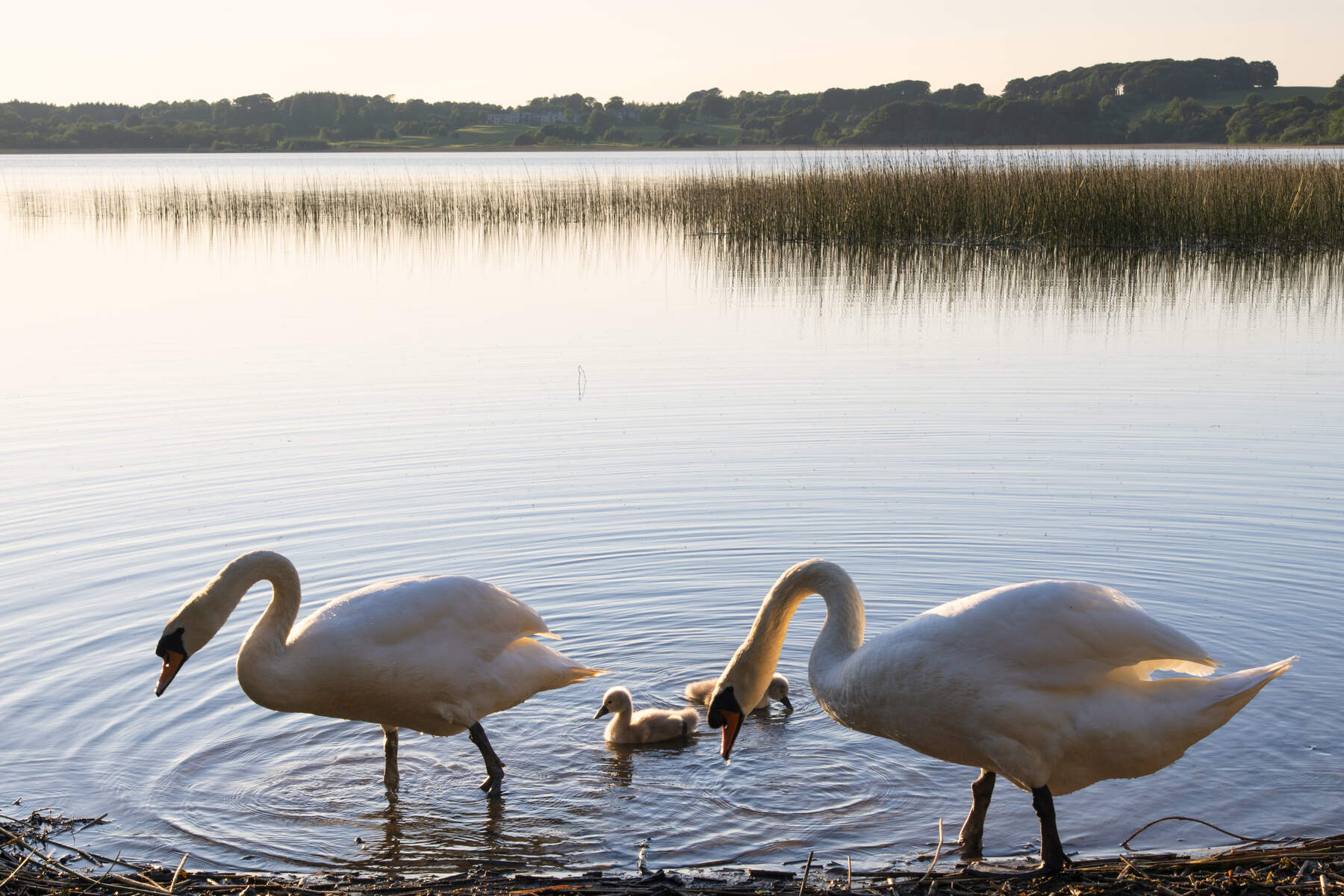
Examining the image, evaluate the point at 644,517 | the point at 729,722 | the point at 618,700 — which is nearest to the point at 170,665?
the point at 618,700

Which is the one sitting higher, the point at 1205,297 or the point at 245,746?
the point at 1205,297

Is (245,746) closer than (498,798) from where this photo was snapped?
No

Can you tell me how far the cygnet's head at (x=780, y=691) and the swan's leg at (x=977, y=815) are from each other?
166cm

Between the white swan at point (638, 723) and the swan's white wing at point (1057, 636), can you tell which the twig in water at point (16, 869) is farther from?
the white swan at point (638, 723)

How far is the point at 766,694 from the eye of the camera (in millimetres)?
7176

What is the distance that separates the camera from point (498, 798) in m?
6.29

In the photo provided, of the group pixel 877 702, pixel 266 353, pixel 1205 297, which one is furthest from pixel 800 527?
pixel 1205 297

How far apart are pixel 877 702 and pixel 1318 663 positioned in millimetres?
3573

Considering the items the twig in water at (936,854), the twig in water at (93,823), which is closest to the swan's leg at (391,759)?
the twig in water at (93,823)

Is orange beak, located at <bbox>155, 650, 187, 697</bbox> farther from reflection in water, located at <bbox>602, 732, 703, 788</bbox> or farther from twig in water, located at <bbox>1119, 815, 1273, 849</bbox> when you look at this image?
twig in water, located at <bbox>1119, 815, 1273, 849</bbox>

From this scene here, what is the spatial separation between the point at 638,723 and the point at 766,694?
0.78 m

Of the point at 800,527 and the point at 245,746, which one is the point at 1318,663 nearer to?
the point at 800,527

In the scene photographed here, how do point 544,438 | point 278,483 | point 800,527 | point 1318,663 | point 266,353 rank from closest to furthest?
point 1318,663 → point 800,527 → point 278,483 → point 544,438 → point 266,353

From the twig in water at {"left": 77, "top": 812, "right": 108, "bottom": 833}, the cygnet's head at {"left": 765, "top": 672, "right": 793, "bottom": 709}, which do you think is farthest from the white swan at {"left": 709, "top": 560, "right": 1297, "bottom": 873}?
the twig in water at {"left": 77, "top": 812, "right": 108, "bottom": 833}
